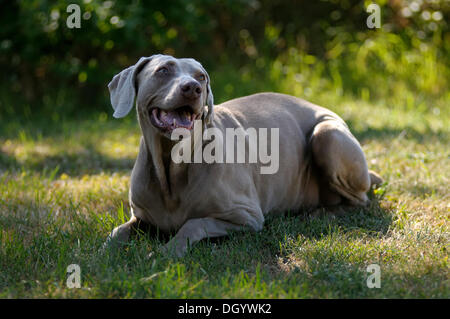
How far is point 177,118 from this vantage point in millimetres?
3408

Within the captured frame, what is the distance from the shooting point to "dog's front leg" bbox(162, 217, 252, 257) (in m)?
3.35

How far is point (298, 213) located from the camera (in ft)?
14.4

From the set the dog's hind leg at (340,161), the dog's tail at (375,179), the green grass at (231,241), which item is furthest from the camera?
the dog's tail at (375,179)

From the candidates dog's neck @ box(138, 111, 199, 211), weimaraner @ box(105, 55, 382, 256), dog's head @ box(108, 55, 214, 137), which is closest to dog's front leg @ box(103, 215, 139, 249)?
weimaraner @ box(105, 55, 382, 256)

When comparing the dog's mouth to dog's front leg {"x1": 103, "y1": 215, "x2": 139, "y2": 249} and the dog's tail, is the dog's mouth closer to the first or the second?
dog's front leg {"x1": 103, "y1": 215, "x2": 139, "y2": 249}

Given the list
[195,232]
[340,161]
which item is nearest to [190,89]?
[195,232]

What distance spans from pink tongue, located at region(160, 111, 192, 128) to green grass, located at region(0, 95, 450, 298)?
718 millimetres

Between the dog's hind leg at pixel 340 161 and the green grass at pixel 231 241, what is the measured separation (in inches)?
6.2

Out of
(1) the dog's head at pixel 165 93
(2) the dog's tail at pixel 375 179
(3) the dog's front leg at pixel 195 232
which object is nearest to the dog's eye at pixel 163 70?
(1) the dog's head at pixel 165 93

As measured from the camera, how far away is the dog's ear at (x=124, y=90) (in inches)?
139

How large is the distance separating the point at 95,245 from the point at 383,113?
4375 millimetres

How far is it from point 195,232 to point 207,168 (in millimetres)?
403

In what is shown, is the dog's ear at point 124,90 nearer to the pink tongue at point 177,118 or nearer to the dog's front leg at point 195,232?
the pink tongue at point 177,118
